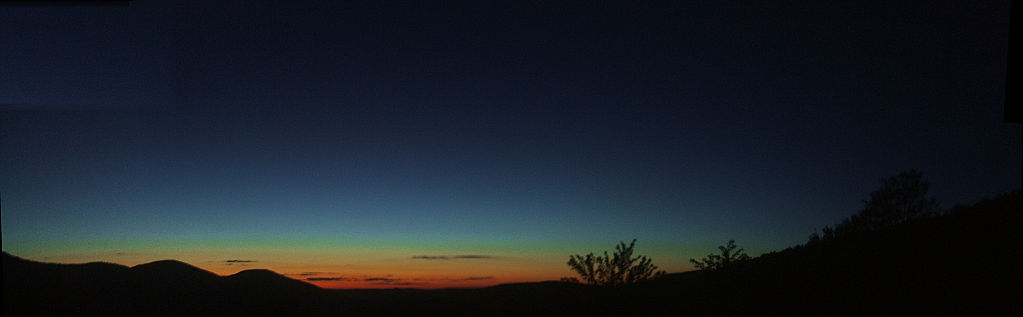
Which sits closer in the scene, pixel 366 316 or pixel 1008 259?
pixel 1008 259

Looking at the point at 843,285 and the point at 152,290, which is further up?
the point at 843,285

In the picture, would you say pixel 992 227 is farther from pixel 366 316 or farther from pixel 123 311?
pixel 123 311

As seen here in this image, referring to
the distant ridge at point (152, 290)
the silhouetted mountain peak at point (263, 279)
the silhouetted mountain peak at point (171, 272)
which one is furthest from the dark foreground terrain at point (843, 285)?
the silhouetted mountain peak at point (171, 272)

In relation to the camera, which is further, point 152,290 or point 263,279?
point 263,279

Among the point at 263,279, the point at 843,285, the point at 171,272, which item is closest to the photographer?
the point at 843,285

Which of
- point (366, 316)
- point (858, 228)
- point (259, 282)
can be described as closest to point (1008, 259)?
point (858, 228)

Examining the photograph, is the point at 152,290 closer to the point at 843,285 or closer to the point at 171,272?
the point at 171,272

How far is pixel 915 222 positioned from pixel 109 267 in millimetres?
80453

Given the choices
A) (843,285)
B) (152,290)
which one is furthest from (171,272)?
(843,285)

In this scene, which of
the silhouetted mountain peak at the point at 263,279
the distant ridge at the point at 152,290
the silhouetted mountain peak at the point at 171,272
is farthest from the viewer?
the silhouetted mountain peak at the point at 171,272

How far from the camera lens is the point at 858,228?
3297 cm

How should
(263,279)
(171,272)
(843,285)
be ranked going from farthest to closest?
(171,272) < (263,279) < (843,285)

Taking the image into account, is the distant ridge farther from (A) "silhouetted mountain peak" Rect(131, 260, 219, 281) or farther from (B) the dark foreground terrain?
(B) the dark foreground terrain

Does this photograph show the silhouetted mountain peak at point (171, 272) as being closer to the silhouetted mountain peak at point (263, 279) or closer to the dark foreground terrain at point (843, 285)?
the silhouetted mountain peak at point (263, 279)
